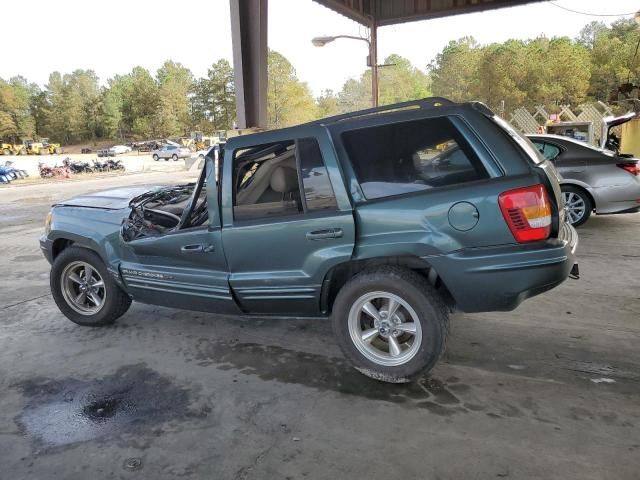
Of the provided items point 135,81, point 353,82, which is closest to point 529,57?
point 353,82

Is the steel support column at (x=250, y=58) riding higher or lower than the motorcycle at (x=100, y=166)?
higher

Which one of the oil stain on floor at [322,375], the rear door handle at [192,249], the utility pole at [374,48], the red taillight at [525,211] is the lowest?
the oil stain on floor at [322,375]

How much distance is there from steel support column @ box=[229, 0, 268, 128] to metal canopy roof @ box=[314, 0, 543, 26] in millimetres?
4378

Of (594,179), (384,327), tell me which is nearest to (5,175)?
(594,179)

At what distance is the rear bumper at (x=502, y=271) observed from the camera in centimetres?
295

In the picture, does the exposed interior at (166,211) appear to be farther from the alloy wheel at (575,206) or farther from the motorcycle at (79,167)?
the motorcycle at (79,167)

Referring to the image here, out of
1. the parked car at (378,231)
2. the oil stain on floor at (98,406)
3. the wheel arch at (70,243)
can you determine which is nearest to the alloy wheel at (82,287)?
the wheel arch at (70,243)

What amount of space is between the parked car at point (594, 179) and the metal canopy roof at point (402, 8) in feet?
27.6

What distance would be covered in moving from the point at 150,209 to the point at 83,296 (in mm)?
1052

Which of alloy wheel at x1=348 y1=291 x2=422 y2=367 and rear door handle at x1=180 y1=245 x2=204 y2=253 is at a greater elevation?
rear door handle at x1=180 y1=245 x2=204 y2=253

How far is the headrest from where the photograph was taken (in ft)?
11.6

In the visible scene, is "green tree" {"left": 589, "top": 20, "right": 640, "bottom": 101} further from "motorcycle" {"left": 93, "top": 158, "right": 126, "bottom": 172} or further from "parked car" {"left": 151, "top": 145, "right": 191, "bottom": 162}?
"motorcycle" {"left": 93, "top": 158, "right": 126, "bottom": 172}

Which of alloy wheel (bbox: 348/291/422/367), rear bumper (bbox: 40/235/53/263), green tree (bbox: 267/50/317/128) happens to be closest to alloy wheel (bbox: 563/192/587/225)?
alloy wheel (bbox: 348/291/422/367)

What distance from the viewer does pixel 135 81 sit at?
104 meters
